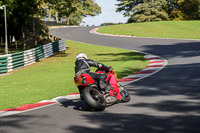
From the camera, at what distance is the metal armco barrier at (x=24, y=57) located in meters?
22.2

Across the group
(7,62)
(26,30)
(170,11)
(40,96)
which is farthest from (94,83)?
(170,11)

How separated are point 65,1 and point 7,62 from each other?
10.0 metres

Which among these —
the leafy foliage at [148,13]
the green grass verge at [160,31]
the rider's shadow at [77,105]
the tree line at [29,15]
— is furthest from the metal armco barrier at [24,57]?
the leafy foliage at [148,13]

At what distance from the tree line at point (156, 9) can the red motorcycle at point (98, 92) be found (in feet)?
220

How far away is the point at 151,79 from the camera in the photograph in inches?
504

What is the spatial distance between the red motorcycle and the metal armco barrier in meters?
15.0

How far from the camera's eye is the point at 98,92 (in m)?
8.05

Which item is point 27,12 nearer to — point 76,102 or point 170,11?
point 76,102

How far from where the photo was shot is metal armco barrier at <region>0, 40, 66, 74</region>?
73.0 ft

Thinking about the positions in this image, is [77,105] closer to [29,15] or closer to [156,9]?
[29,15]

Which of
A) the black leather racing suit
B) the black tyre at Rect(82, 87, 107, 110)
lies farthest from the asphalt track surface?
the black leather racing suit

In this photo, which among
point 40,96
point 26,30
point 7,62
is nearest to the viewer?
point 40,96

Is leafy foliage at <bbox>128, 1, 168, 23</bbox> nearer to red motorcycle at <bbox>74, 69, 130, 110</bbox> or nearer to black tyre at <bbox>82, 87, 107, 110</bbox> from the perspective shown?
red motorcycle at <bbox>74, 69, 130, 110</bbox>

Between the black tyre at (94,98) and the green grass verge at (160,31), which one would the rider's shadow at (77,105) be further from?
the green grass verge at (160,31)
